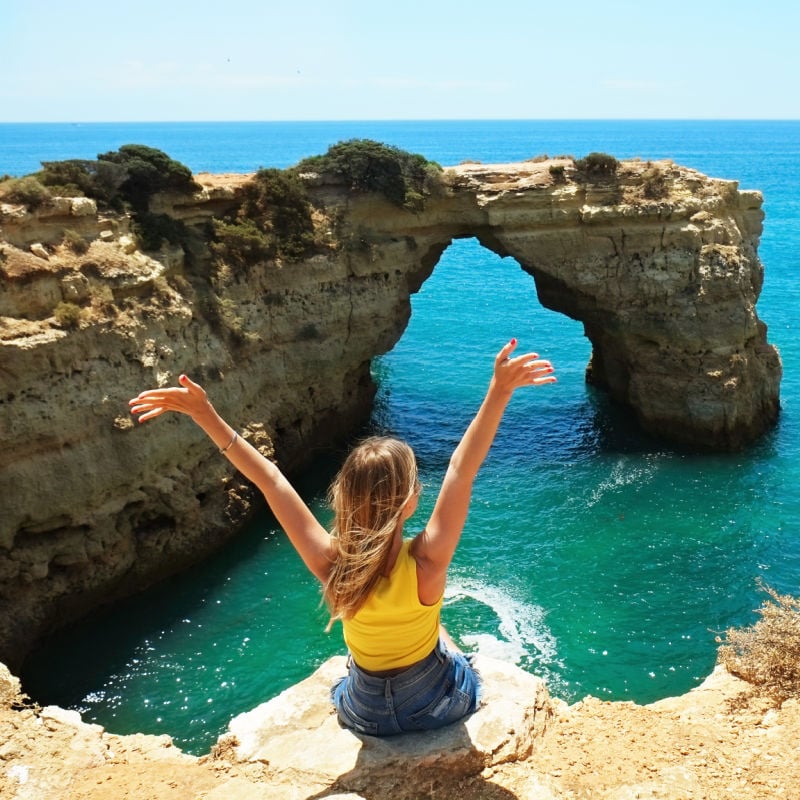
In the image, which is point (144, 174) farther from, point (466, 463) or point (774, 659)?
point (466, 463)

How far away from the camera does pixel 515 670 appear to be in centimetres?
765

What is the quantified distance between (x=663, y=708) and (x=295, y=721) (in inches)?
175

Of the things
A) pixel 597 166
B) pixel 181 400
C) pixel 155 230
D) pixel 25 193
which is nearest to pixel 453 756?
pixel 181 400

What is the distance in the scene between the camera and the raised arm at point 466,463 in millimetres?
5074

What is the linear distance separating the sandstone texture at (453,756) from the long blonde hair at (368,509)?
1762 mm

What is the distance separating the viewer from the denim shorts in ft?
20.1

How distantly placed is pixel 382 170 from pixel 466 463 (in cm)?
2475

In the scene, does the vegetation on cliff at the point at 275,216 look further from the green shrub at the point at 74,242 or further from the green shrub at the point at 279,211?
the green shrub at the point at 74,242

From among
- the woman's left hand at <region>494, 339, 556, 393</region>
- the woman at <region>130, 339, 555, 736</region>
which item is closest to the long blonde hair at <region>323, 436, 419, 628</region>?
the woman at <region>130, 339, 555, 736</region>

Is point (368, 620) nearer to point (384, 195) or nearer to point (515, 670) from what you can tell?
point (515, 670)

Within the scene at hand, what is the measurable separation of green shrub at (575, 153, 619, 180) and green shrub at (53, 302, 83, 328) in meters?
18.3

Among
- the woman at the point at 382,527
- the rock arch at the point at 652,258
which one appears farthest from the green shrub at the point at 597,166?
the woman at the point at 382,527

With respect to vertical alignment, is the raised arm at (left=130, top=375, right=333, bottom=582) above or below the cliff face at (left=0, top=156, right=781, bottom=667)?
above

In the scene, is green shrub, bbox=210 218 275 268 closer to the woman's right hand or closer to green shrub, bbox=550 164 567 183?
green shrub, bbox=550 164 567 183
